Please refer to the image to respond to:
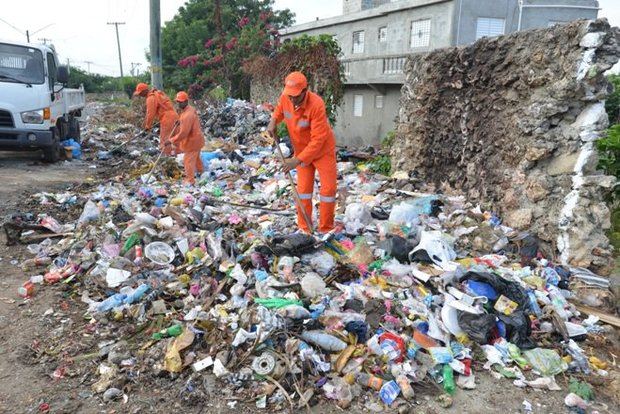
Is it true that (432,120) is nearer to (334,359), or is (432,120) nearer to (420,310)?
(420,310)

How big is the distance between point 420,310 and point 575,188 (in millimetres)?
2030

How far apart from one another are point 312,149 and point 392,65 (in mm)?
11853

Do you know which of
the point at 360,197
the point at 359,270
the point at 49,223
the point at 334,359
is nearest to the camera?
the point at 334,359

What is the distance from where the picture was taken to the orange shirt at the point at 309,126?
4531 millimetres

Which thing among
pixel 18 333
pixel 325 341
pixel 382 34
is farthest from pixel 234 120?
pixel 325 341

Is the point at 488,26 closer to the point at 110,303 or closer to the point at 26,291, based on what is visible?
Result: the point at 110,303

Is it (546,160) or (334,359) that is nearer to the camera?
(334,359)

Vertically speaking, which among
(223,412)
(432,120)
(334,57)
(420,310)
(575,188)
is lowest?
(223,412)

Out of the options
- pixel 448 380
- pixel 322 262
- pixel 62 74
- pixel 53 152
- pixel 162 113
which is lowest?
pixel 448 380

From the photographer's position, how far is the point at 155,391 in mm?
2848

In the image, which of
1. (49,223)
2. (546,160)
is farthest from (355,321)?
(49,223)

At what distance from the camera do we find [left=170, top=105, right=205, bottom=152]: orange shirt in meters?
7.05

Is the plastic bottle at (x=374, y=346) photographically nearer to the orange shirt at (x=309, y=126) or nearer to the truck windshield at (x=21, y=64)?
the orange shirt at (x=309, y=126)

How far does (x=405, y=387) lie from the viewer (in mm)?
2869
